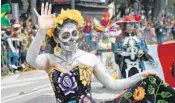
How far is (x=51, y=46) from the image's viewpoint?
4102 millimetres

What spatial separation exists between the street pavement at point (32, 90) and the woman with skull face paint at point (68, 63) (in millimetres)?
4356

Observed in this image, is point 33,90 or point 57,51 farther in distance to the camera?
point 33,90

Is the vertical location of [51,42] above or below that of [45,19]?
below

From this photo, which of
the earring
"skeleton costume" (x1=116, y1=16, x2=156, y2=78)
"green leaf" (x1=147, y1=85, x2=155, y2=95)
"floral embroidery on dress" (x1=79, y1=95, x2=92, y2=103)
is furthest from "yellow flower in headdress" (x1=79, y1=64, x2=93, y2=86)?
"skeleton costume" (x1=116, y1=16, x2=156, y2=78)

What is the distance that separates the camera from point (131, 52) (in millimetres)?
9688

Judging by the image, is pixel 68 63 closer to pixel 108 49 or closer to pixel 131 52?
pixel 131 52

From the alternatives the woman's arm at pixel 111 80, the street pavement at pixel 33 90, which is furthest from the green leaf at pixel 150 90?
the street pavement at pixel 33 90

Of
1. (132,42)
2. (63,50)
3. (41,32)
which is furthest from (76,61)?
(132,42)

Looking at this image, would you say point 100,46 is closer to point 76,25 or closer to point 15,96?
point 15,96

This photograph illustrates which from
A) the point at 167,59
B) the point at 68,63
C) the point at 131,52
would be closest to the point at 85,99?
the point at 68,63

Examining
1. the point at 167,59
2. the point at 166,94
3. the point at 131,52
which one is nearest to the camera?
Result: the point at 166,94

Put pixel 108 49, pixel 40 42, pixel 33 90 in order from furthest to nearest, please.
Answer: pixel 108 49, pixel 33 90, pixel 40 42

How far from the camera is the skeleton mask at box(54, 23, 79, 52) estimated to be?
401cm

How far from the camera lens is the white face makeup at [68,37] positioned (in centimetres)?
401
